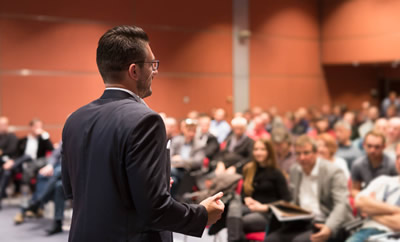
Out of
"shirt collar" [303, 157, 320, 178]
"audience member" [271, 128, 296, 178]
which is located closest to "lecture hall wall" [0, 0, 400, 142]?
"audience member" [271, 128, 296, 178]

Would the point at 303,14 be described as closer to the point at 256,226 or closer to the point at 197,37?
the point at 197,37

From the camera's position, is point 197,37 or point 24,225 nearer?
point 24,225

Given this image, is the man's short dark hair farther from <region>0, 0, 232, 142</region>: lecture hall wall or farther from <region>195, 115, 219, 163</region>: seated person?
<region>0, 0, 232, 142</region>: lecture hall wall

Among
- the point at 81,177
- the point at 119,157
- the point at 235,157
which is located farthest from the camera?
the point at 235,157

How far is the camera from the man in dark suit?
1.24 meters

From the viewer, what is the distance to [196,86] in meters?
9.88

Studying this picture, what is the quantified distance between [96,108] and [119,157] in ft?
0.71

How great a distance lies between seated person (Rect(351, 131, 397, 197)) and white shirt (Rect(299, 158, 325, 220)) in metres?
0.67

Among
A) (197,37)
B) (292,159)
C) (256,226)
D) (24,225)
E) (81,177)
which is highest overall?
(197,37)

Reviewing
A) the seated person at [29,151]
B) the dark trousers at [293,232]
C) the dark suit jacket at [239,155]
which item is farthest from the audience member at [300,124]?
the dark trousers at [293,232]

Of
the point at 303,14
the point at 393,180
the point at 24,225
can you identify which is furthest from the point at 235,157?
the point at 303,14

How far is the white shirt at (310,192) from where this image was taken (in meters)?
3.87

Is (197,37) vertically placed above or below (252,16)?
below

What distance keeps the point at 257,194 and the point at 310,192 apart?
0.48 metres
